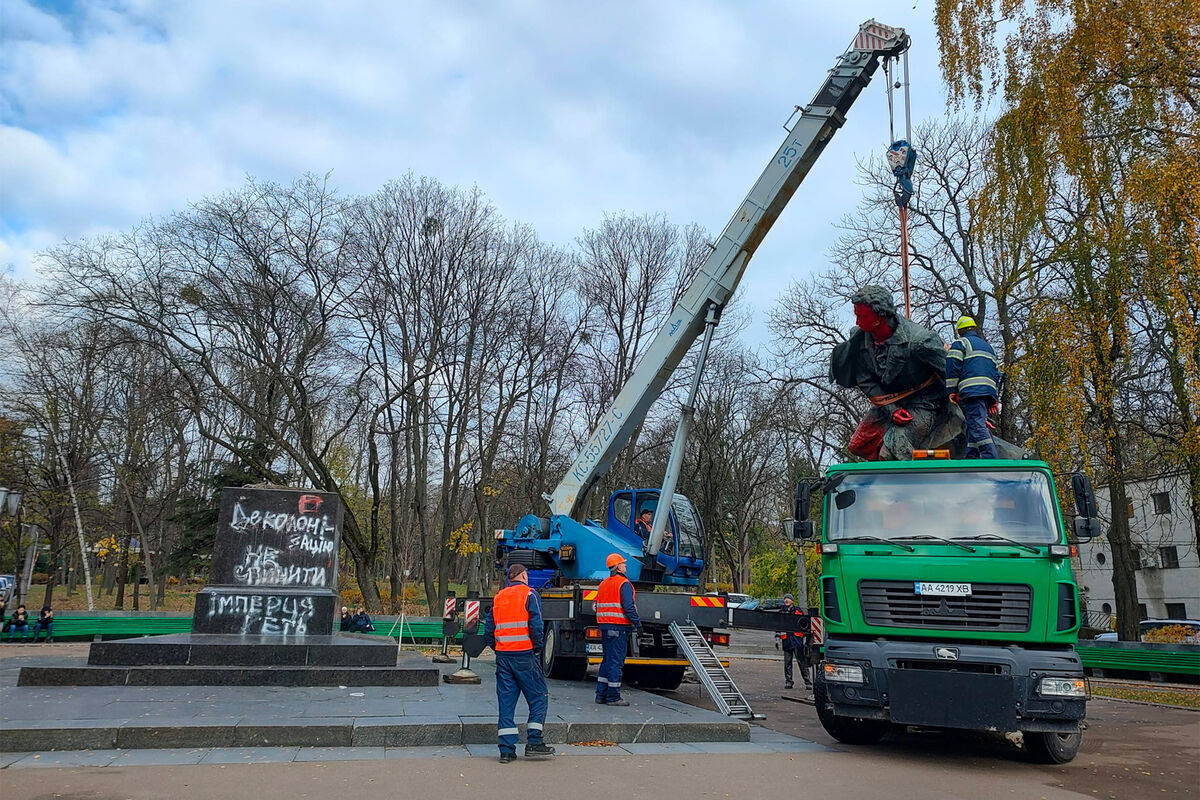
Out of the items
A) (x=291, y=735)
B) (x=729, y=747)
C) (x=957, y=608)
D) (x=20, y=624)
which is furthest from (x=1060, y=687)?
(x=20, y=624)

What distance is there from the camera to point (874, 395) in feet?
32.3

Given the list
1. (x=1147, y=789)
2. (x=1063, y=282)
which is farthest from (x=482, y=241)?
(x=1147, y=789)

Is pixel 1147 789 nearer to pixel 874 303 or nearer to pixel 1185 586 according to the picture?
pixel 874 303

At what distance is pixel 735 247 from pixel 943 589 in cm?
701

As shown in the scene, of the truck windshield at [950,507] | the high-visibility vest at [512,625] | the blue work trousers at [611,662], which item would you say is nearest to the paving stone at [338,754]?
the high-visibility vest at [512,625]

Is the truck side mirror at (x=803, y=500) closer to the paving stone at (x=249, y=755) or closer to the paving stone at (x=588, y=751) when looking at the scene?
the paving stone at (x=588, y=751)

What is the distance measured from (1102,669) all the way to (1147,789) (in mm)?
16055

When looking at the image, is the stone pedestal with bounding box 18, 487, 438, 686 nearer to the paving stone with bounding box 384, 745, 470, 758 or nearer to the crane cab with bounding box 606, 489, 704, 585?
the paving stone with bounding box 384, 745, 470, 758

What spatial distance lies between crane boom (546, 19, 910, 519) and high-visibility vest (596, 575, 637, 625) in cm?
387

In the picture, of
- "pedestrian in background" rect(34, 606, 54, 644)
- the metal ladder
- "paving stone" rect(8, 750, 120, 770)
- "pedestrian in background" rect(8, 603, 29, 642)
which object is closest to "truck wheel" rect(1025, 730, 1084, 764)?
the metal ladder

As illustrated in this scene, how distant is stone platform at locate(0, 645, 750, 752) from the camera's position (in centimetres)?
740

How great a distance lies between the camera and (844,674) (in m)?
7.86

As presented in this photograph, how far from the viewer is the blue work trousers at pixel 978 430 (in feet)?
28.3

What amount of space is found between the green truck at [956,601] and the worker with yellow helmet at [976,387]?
0.50 meters
